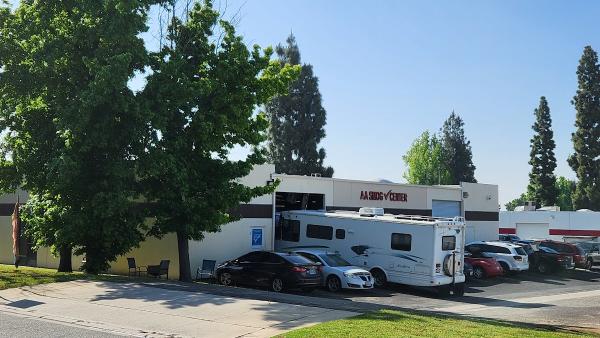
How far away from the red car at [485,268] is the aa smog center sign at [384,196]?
624 centimetres

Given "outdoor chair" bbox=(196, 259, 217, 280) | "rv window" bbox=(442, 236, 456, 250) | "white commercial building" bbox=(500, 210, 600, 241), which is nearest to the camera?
"rv window" bbox=(442, 236, 456, 250)

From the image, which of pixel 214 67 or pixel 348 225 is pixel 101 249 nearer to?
pixel 214 67

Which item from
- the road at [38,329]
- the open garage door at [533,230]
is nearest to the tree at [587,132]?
the open garage door at [533,230]

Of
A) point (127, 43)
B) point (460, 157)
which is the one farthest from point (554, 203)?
point (127, 43)

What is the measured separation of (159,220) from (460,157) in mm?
77163

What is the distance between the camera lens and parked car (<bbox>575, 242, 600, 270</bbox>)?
36.4 meters

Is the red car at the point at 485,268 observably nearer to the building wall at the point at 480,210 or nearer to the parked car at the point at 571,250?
the parked car at the point at 571,250

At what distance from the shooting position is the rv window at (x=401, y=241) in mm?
23625

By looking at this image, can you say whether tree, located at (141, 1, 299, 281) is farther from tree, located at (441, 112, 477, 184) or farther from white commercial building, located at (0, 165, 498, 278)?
tree, located at (441, 112, 477, 184)

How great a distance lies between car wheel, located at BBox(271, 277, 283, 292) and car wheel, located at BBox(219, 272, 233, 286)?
84.4 inches

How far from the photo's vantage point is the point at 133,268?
26062mm

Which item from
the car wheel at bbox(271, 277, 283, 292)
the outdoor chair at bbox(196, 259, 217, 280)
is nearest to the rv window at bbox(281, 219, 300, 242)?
the outdoor chair at bbox(196, 259, 217, 280)

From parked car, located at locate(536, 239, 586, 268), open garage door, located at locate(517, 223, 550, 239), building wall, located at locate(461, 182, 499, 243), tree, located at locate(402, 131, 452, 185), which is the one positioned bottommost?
parked car, located at locate(536, 239, 586, 268)

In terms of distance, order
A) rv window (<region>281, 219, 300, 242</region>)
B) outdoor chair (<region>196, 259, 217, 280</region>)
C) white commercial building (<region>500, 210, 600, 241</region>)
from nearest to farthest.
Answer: outdoor chair (<region>196, 259, 217, 280</region>) → rv window (<region>281, 219, 300, 242</region>) → white commercial building (<region>500, 210, 600, 241</region>)
